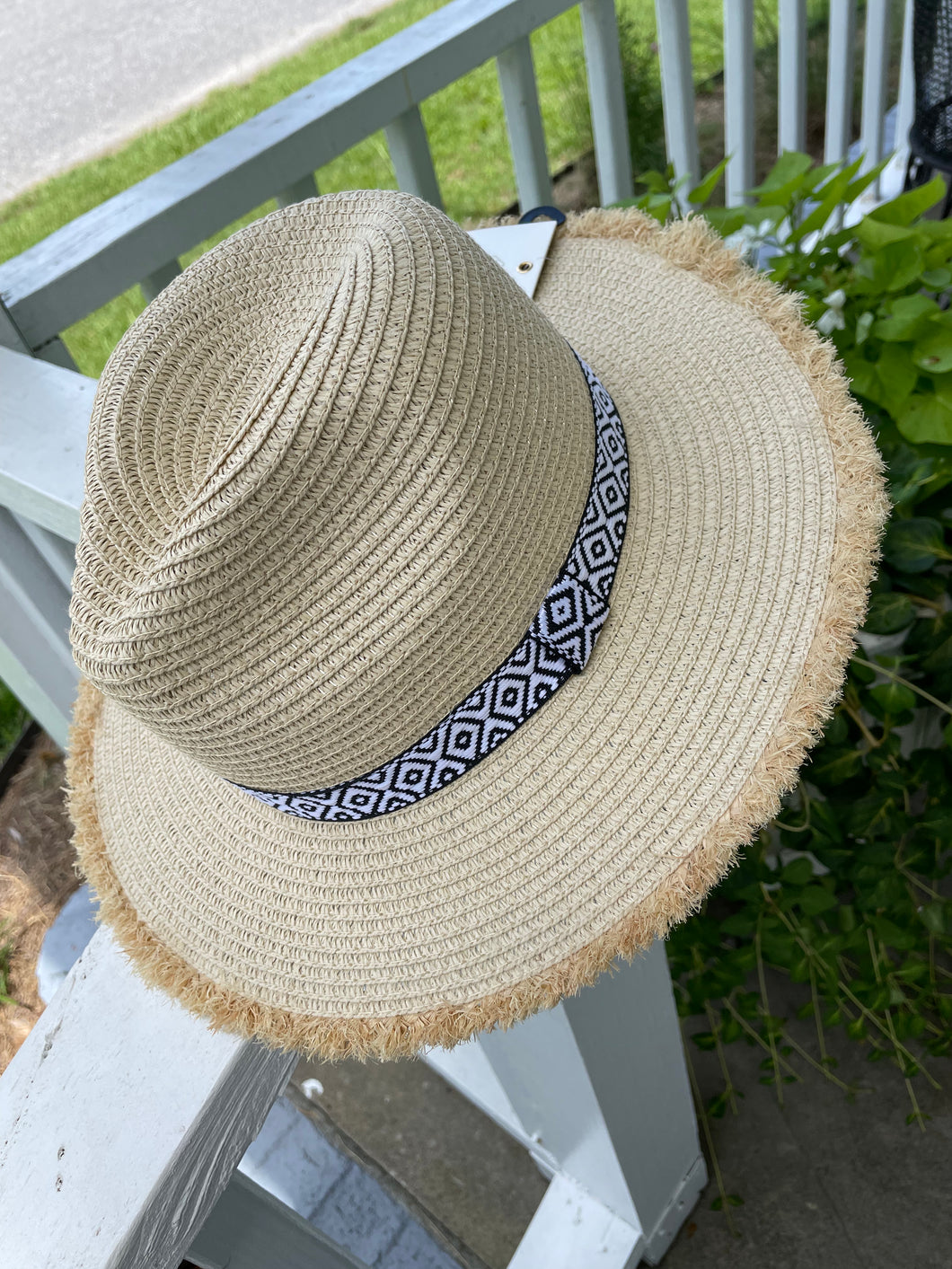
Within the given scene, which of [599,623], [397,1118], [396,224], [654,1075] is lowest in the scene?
[397,1118]

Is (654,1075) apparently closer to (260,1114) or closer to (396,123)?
(260,1114)

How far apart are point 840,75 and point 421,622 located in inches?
79.4

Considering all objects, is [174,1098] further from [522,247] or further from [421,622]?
[522,247]

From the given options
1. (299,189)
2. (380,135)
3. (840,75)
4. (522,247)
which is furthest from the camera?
(380,135)

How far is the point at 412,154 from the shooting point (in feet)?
4.26

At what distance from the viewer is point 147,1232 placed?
535mm

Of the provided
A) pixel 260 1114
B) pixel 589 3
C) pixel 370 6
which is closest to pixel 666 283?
pixel 260 1114

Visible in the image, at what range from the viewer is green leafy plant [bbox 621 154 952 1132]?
3.37 feet

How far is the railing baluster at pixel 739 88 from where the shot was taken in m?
1.65

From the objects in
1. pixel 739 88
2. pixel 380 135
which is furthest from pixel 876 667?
pixel 380 135

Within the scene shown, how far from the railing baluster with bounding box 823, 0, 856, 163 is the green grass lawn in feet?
2.45

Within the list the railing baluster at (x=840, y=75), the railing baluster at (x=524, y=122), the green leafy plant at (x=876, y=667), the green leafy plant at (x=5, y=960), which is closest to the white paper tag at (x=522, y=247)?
the green leafy plant at (x=876, y=667)

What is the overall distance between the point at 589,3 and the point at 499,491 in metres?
1.21

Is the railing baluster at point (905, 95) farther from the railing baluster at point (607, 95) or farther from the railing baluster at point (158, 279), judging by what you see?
the railing baluster at point (158, 279)
